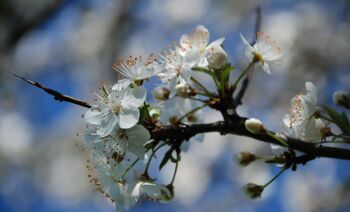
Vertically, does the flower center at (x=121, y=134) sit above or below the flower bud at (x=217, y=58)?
below

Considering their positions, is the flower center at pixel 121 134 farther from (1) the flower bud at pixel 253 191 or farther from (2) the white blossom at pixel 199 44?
(1) the flower bud at pixel 253 191

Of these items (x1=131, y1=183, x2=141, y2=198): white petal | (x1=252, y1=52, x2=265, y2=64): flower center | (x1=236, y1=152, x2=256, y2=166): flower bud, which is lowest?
(x1=236, y1=152, x2=256, y2=166): flower bud

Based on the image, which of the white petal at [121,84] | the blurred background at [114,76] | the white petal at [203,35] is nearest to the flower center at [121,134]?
the white petal at [121,84]

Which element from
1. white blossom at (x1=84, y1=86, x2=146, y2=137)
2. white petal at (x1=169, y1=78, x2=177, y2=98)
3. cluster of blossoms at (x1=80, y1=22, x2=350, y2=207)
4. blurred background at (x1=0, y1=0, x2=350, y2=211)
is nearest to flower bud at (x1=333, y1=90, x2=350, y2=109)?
cluster of blossoms at (x1=80, y1=22, x2=350, y2=207)

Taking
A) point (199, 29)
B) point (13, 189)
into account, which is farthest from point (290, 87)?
point (199, 29)

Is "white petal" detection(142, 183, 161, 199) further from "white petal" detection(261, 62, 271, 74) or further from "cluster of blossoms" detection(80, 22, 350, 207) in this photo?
"white petal" detection(261, 62, 271, 74)

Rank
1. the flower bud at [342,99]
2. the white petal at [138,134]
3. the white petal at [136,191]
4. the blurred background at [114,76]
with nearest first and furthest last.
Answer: the white petal at [138,134] < the white petal at [136,191] < the flower bud at [342,99] < the blurred background at [114,76]

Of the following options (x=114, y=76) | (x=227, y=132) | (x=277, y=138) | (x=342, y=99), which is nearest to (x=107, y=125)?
(x=227, y=132)

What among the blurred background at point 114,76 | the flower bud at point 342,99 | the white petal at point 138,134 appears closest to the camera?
the white petal at point 138,134
